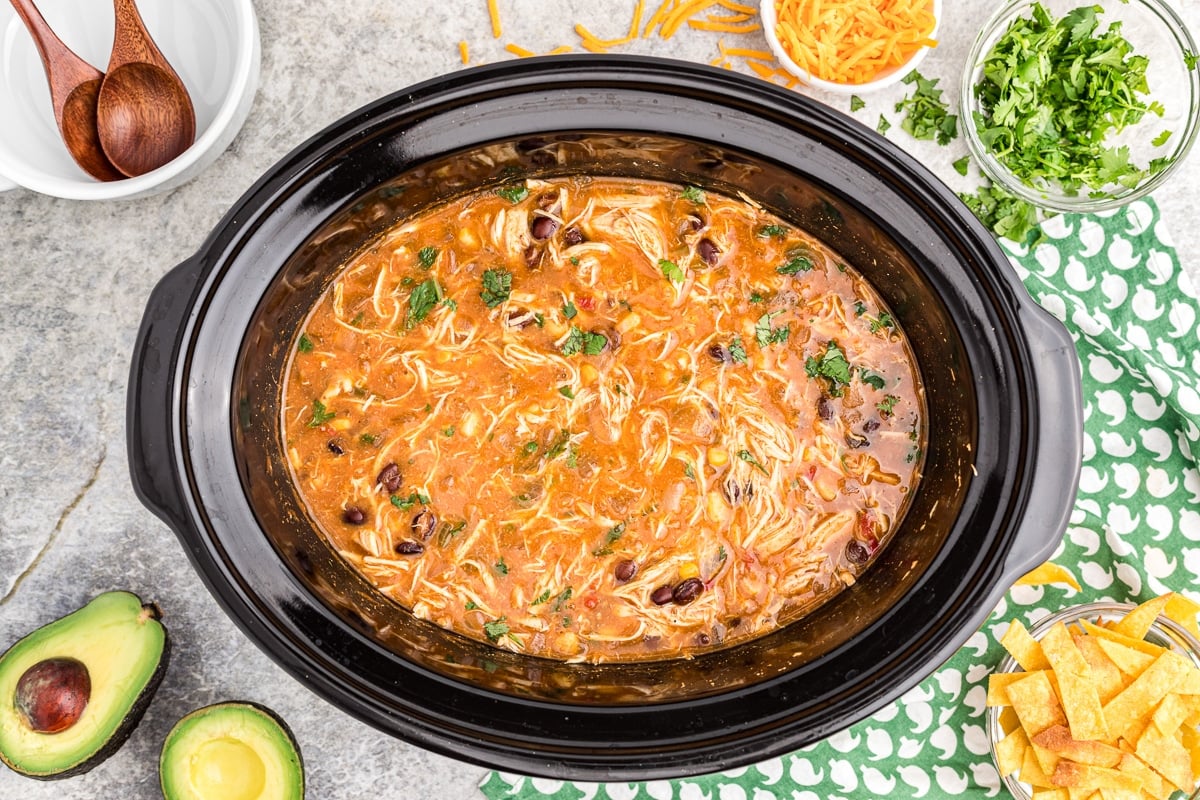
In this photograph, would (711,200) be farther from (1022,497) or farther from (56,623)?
(56,623)

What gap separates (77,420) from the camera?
4.15 m

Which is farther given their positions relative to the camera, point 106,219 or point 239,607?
point 106,219

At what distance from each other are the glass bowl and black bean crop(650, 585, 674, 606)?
1595 millimetres

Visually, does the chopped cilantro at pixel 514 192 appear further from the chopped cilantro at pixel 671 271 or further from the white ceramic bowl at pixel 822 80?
the white ceramic bowl at pixel 822 80

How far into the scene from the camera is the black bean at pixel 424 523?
148 inches

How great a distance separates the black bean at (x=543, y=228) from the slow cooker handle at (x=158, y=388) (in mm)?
1288

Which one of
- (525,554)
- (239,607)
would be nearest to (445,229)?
(525,554)

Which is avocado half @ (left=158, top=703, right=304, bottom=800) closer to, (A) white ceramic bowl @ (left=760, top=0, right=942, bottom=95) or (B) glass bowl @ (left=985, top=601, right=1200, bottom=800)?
(B) glass bowl @ (left=985, top=601, right=1200, bottom=800)

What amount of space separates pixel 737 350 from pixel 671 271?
420mm

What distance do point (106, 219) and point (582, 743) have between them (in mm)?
3073

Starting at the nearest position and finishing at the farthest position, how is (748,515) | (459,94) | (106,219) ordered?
(459,94) → (748,515) → (106,219)

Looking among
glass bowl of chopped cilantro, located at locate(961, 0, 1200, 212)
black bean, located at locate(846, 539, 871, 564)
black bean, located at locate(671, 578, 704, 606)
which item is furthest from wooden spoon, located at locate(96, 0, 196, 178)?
glass bowl of chopped cilantro, located at locate(961, 0, 1200, 212)

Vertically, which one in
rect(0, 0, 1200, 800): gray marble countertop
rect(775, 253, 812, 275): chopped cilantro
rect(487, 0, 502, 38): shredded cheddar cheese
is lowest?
rect(0, 0, 1200, 800): gray marble countertop

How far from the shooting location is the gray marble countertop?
4074mm
